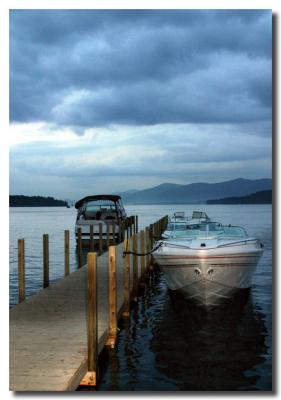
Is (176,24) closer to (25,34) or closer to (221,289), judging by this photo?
(25,34)

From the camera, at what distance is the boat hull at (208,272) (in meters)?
11.9

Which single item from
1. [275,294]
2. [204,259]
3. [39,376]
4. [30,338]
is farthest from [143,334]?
[275,294]

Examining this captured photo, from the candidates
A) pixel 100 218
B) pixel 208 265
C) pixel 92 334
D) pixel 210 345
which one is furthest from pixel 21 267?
pixel 100 218

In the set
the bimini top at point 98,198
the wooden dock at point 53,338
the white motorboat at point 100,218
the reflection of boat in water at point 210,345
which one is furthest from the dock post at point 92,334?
the bimini top at point 98,198

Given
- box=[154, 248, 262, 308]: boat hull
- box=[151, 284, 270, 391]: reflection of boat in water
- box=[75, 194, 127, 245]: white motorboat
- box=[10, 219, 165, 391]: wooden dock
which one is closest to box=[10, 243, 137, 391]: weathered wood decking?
box=[10, 219, 165, 391]: wooden dock

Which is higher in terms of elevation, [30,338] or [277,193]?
[277,193]

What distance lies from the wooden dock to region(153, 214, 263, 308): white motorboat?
4.77ft

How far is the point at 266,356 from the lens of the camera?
9219 millimetres

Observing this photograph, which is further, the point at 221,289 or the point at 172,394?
the point at 221,289

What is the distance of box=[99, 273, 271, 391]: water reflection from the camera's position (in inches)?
313

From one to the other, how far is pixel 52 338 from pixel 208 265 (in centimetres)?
482

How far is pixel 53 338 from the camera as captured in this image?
8.12 m

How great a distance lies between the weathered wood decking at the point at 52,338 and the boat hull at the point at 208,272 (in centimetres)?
148
